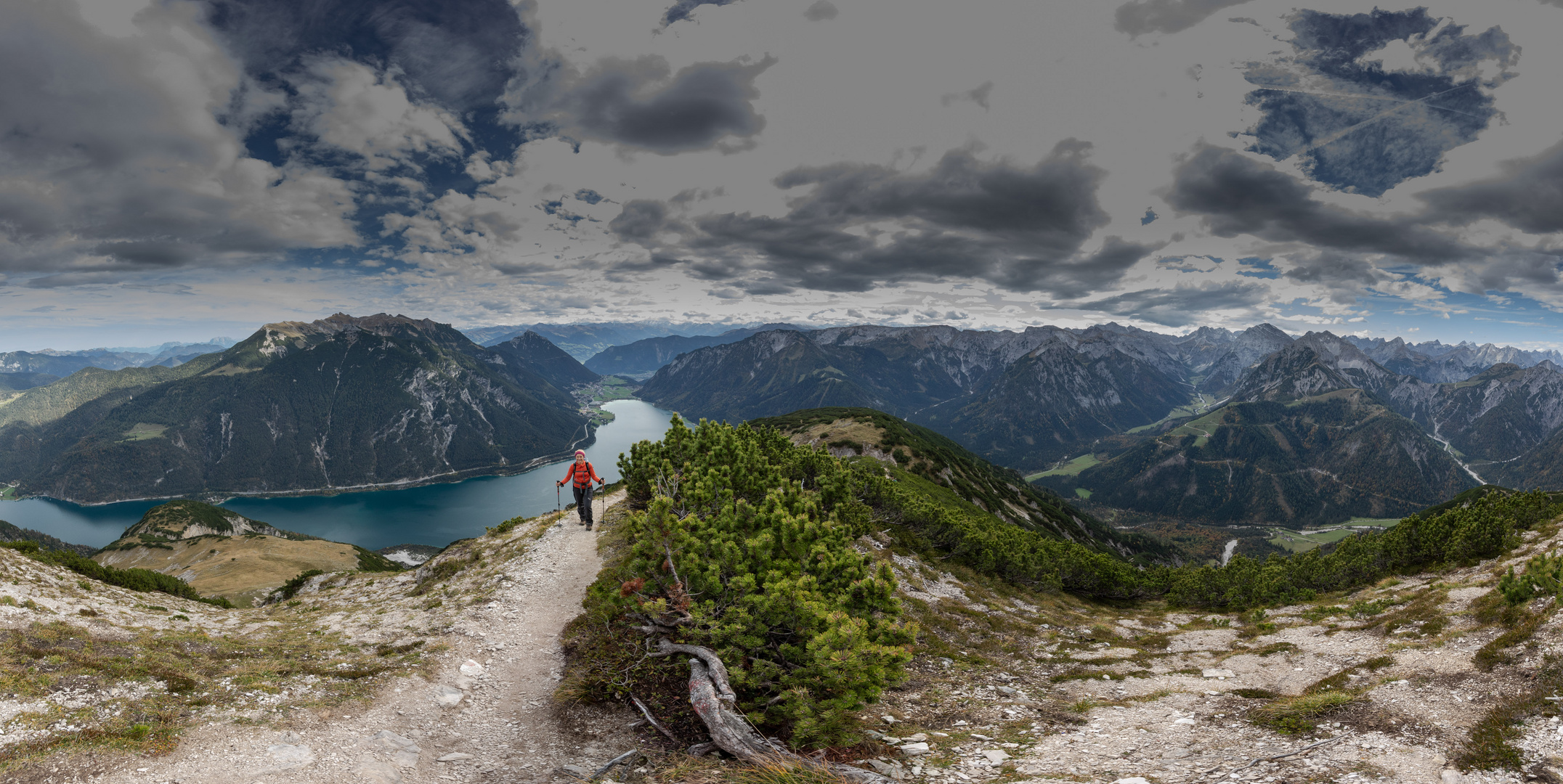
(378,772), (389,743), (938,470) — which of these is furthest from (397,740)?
(938,470)

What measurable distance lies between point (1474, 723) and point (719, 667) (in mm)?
18836

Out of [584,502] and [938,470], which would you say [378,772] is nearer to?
[584,502]

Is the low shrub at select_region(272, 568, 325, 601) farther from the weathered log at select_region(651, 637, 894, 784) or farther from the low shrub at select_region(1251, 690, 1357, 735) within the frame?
the low shrub at select_region(1251, 690, 1357, 735)

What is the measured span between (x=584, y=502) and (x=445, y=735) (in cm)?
2025

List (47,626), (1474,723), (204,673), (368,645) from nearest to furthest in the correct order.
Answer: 1. (1474,723)
2. (204,673)
3. (47,626)
4. (368,645)

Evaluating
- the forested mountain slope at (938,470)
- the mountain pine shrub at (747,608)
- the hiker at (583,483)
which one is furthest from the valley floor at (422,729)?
the forested mountain slope at (938,470)

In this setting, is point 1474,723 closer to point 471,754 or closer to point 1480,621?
point 1480,621

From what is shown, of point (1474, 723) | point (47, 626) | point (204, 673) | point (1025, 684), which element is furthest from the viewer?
point (1025, 684)

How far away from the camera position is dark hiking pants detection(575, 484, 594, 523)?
113ft

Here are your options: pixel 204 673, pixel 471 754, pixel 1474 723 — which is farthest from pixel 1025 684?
pixel 204 673

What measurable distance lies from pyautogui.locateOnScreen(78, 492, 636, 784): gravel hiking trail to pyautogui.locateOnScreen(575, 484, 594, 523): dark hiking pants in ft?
38.3

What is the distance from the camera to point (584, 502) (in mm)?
35156

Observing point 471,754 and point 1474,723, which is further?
point 471,754

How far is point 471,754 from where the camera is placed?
47.3 feet
